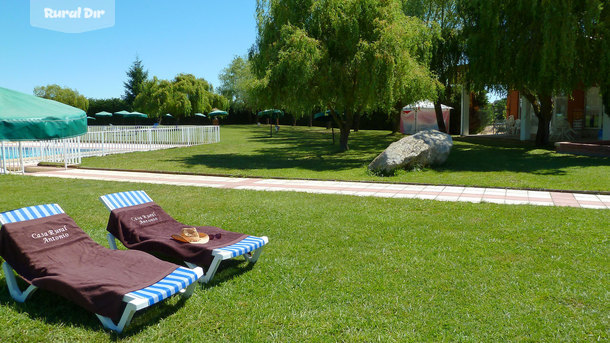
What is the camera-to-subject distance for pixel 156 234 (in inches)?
215

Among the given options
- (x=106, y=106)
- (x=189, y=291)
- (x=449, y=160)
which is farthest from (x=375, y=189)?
(x=106, y=106)

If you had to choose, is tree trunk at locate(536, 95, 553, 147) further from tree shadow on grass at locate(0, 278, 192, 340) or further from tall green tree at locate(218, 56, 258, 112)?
tall green tree at locate(218, 56, 258, 112)

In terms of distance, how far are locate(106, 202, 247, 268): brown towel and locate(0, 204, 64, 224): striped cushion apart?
72cm

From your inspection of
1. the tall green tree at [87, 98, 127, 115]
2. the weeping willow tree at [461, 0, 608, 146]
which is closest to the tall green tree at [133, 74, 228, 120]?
the tall green tree at [87, 98, 127, 115]

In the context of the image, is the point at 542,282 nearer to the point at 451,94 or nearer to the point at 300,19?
the point at 300,19

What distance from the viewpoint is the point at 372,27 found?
15.6m

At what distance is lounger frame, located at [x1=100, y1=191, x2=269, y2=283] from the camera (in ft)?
15.3

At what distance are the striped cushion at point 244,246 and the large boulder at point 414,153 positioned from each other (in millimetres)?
7853

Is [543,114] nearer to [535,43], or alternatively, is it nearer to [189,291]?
[535,43]

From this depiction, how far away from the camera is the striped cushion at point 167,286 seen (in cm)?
364

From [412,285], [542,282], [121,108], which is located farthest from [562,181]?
[121,108]

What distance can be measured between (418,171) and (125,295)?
1048 centimetres

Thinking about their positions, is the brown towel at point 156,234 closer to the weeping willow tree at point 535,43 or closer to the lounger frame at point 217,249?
the lounger frame at point 217,249

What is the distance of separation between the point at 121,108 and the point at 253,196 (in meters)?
48.9
